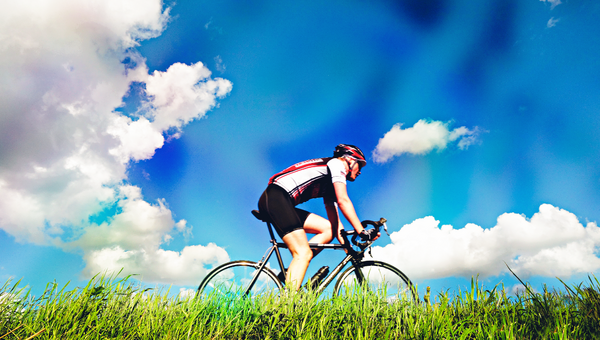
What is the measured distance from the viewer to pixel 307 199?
4.51 meters

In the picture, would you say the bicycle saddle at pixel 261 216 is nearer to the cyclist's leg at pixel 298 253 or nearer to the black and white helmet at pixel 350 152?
the cyclist's leg at pixel 298 253

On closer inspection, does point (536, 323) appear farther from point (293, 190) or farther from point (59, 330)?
point (59, 330)

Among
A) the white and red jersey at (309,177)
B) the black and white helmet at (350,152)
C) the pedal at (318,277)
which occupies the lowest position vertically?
the pedal at (318,277)

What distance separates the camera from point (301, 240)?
3941mm

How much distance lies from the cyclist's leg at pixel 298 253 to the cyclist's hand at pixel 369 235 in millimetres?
783

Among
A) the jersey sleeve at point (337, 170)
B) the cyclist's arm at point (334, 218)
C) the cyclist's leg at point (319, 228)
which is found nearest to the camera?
the jersey sleeve at point (337, 170)

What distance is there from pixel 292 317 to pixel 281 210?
1580 mm

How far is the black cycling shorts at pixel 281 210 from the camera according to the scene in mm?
4004

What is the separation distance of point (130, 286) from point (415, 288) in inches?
130

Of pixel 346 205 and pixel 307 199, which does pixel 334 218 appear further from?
pixel 346 205

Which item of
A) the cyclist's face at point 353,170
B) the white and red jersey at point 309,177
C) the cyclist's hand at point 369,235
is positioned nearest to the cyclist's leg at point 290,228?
the white and red jersey at point 309,177

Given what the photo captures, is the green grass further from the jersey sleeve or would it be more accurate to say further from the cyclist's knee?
the jersey sleeve

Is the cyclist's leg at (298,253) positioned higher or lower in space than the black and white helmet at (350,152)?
lower

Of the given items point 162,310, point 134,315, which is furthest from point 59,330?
point 162,310
